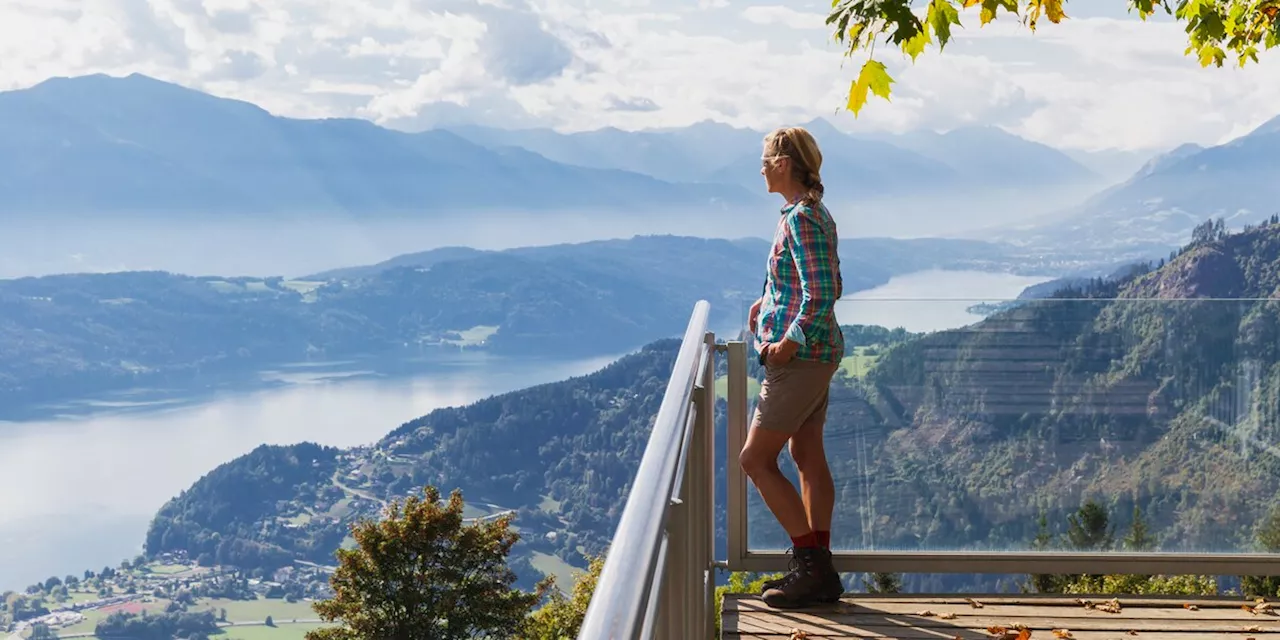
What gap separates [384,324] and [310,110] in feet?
87.7

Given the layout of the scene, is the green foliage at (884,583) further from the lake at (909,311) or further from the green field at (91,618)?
the green field at (91,618)

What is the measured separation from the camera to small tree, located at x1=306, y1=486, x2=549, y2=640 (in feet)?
68.6

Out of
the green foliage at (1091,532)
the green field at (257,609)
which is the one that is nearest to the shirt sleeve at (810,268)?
the green foliage at (1091,532)

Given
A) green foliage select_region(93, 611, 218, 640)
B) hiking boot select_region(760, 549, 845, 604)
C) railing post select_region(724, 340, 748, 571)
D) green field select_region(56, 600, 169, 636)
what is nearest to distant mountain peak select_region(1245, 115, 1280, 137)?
green foliage select_region(93, 611, 218, 640)

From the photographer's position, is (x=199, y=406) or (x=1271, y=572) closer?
(x=1271, y=572)

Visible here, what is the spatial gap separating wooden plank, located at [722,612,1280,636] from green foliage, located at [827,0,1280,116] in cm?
144

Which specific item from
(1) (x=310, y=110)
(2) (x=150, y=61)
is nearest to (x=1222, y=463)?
(1) (x=310, y=110)

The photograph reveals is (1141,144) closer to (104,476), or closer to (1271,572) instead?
(104,476)

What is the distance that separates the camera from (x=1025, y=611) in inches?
164

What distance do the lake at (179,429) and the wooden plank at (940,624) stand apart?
81493 millimetres

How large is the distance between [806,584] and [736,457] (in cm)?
50

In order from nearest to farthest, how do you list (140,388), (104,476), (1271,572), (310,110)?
(1271,572) < (104,476) < (140,388) < (310,110)

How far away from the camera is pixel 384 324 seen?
102500 mm

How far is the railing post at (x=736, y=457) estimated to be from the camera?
4375 millimetres
